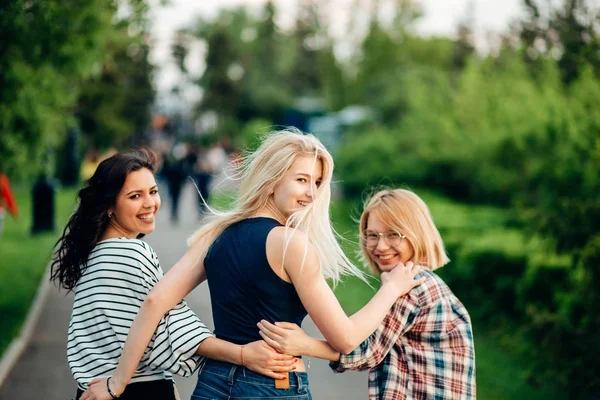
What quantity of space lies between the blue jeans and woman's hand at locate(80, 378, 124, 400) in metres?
0.30

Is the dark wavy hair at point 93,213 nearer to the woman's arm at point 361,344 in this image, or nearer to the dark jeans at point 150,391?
the dark jeans at point 150,391

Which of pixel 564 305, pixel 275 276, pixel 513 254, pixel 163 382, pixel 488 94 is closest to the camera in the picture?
pixel 275 276

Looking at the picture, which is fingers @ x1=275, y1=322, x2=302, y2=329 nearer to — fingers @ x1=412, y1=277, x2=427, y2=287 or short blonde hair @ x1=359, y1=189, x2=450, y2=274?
fingers @ x1=412, y1=277, x2=427, y2=287

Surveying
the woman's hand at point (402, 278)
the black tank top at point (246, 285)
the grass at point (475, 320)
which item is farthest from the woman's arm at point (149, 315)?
the grass at point (475, 320)

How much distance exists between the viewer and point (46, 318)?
9656 mm

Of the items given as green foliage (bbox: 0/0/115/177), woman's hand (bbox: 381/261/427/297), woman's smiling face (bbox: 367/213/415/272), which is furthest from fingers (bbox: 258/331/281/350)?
green foliage (bbox: 0/0/115/177)

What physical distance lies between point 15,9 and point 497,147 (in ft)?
31.8

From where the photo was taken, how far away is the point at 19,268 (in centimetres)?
1325

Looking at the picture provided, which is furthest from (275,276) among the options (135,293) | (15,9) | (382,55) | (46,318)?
(382,55)

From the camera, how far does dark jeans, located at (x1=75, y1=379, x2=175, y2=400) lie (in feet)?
10.0

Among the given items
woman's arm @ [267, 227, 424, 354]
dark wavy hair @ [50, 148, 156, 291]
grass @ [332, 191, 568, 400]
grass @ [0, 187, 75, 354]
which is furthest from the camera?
grass @ [0, 187, 75, 354]

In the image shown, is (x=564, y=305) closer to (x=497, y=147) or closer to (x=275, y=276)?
(x=275, y=276)

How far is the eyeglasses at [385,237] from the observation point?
329cm

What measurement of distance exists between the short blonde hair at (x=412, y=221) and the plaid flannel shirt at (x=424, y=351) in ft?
0.42
